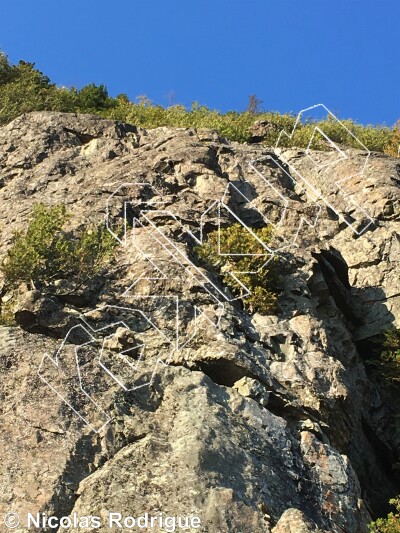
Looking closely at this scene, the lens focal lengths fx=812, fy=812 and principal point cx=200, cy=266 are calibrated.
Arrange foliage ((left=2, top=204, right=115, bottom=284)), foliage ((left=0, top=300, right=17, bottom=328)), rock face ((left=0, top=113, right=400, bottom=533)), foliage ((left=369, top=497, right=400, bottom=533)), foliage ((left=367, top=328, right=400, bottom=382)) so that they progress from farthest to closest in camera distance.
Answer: foliage ((left=367, top=328, right=400, bottom=382))
foliage ((left=2, top=204, right=115, bottom=284))
foliage ((left=0, top=300, right=17, bottom=328))
foliage ((left=369, top=497, right=400, bottom=533))
rock face ((left=0, top=113, right=400, bottom=533))

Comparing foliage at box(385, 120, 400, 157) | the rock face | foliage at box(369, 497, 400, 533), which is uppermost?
foliage at box(385, 120, 400, 157)

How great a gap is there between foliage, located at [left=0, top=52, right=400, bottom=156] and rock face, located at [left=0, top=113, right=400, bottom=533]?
14.8 feet

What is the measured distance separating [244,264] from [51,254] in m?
3.28

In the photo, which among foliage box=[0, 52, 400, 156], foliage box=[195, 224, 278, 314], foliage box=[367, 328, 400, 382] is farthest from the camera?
foliage box=[0, 52, 400, 156]

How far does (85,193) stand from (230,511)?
869 cm

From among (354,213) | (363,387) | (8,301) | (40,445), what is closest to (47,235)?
(8,301)

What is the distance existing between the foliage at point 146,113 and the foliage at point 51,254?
31.6 feet

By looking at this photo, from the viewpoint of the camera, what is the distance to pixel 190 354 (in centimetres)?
1164

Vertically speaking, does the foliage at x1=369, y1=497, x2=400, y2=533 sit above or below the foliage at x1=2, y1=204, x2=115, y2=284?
below

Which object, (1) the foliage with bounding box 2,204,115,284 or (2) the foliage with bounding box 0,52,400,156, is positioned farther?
(2) the foliage with bounding box 0,52,400,156

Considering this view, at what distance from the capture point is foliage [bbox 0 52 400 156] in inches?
923

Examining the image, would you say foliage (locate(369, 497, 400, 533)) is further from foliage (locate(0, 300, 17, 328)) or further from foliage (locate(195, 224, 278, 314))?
foliage (locate(0, 300, 17, 328))

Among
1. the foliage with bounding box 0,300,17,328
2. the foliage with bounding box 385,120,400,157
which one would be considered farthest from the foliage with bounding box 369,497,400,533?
the foliage with bounding box 385,120,400,157

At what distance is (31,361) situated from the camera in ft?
35.6
